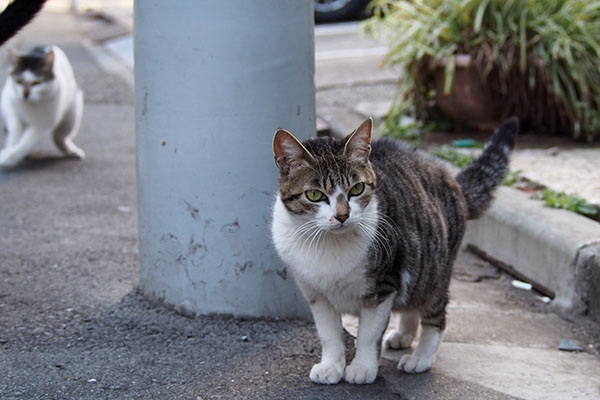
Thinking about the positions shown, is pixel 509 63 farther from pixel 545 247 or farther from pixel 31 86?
pixel 31 86

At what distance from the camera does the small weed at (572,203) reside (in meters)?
3.92

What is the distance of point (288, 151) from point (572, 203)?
2052 millimetres

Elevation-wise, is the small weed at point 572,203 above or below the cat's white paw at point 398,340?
above

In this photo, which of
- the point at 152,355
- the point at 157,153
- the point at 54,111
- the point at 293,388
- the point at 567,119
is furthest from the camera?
the point at 54,111

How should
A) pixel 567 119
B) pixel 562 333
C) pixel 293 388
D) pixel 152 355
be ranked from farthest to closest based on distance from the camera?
pixel 567 119 → pixel 562 333 → pixel 152 355 → pixel 293 388

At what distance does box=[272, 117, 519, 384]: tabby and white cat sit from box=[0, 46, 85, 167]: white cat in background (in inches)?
147

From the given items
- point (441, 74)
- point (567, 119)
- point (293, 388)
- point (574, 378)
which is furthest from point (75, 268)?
point (567, 119)

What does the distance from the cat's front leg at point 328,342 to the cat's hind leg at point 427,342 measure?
0.91 feet

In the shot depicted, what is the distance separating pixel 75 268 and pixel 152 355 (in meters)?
1.07

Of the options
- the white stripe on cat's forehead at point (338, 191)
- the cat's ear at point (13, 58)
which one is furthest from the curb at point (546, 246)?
the cat's ear at point (13, 58)

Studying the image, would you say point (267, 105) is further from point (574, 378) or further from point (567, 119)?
point (567, 119)

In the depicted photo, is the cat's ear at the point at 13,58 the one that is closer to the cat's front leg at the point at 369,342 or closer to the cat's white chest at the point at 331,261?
the cat's white chest at the point at 331,261

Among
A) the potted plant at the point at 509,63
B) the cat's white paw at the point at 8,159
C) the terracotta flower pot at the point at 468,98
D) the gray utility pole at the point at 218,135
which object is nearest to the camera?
the gray utility pole at the point at 218,135

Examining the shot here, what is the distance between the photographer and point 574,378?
287 centimetres
